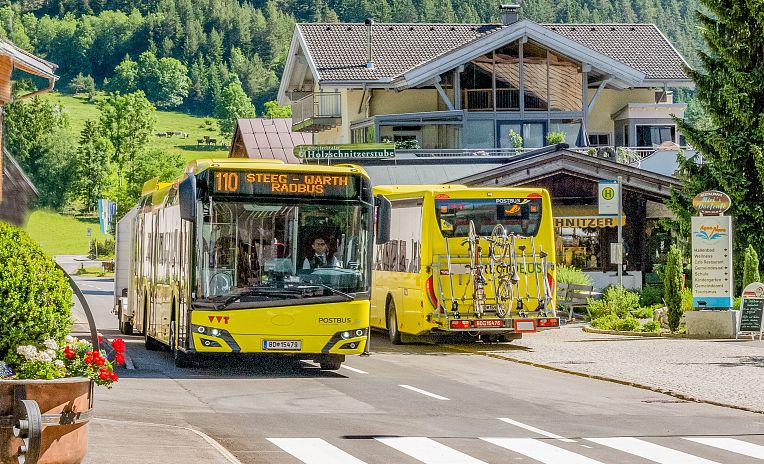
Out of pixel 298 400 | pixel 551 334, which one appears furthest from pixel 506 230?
pixel 298 400

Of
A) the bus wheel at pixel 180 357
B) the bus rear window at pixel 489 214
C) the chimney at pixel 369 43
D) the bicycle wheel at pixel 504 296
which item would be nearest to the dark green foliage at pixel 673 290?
the bus rear window at pixel 489 214

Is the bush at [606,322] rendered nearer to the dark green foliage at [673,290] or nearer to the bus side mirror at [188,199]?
the dark green foliage at [673,290]

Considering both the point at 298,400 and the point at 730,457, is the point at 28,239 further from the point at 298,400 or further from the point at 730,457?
the point at 298,400

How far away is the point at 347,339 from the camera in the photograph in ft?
71.9

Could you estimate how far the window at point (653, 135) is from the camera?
204 ft

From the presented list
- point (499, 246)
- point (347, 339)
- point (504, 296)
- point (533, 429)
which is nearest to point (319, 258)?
point (347, 339)

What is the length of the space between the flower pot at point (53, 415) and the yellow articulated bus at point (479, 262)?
16.7 meters

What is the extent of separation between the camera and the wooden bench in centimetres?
3709

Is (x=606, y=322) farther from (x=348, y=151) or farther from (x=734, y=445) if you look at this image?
(x=734, y=445)

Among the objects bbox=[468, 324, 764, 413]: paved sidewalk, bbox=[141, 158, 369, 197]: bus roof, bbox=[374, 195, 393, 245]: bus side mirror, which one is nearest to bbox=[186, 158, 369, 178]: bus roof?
bbox=[141, 158, 369, 197]: bus roof

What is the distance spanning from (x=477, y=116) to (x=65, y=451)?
50.1 meters

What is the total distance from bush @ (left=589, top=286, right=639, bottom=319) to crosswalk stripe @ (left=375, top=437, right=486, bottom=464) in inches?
847

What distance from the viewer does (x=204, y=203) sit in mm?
21953

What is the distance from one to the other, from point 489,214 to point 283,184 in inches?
276
